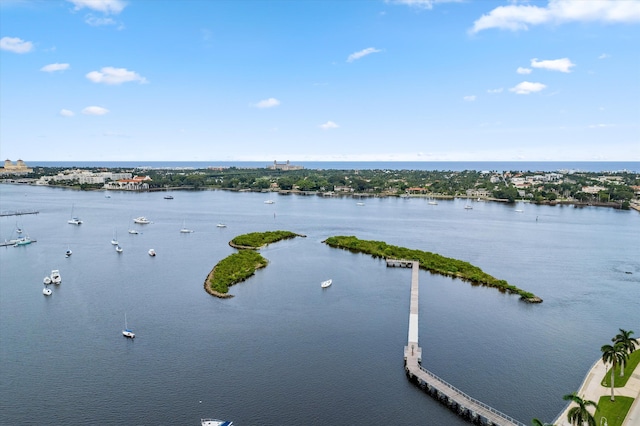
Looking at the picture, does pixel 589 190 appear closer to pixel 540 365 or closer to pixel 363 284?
pixel 363 284

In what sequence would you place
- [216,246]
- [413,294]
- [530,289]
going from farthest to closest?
[216,246]
[530,289]
[413,294]

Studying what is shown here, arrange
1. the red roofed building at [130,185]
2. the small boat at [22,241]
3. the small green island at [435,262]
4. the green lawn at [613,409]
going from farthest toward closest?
the red roofed building at [130,185]
the small boat at [22,241]
the small green island at [435,262]
the green lawn at [613,409]

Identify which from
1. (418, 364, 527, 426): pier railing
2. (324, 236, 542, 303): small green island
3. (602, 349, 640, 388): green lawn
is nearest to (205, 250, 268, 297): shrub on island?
(324, 236, 542, 303): small green island

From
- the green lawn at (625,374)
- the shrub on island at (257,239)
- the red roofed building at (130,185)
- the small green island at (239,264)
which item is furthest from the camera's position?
the red roofed building at (130,185)

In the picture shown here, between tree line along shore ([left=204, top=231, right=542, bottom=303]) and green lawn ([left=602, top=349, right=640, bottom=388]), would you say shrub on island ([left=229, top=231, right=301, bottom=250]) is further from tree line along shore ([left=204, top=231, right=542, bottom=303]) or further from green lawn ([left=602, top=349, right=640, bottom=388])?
green lawn ([left=602, top=349, right=640, bottom=388])

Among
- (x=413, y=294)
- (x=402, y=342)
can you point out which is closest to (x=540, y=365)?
(x=402, y=342)

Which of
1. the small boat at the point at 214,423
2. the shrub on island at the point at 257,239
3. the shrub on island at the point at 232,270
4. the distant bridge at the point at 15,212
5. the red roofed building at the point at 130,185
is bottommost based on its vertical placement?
the small boat at the point at 214,423

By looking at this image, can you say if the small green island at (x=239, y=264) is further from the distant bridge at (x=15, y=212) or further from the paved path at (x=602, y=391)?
the distant bridge at (x=15, y=212)

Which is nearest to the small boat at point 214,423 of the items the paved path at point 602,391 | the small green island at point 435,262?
the paved path at point 602,391
